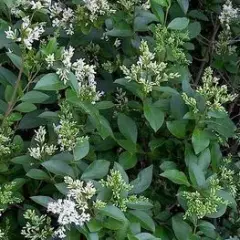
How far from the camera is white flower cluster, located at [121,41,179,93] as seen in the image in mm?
1598

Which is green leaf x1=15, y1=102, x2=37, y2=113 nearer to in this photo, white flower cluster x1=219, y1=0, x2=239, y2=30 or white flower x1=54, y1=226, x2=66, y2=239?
white flower x1=54, y1=226, x2=66, y2=239

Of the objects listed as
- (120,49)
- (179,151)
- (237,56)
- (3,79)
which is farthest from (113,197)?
(237,56)

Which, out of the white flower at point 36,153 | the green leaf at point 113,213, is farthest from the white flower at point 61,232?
the white flower at point 36,153

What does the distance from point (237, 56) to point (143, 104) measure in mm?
686

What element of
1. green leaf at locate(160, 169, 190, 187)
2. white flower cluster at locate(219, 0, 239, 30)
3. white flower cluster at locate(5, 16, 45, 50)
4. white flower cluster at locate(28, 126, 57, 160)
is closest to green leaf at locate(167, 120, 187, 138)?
green leaf at locate(160, 169, 190, 187)

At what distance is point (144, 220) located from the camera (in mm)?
1528

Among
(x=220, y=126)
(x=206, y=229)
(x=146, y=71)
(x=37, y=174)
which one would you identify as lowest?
(x=206, y=229)

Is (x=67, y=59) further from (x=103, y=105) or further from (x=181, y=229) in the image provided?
(x=181, y=229)

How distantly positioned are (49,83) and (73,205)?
306 mm

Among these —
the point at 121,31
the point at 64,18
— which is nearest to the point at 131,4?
the point at 121,31

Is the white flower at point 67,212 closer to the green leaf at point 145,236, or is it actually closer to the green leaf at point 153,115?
the green leaf at point 145,236

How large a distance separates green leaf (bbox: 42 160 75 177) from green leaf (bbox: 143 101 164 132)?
0.25m

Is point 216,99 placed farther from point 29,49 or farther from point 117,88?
point 29,49

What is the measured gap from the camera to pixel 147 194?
68.7 inches
